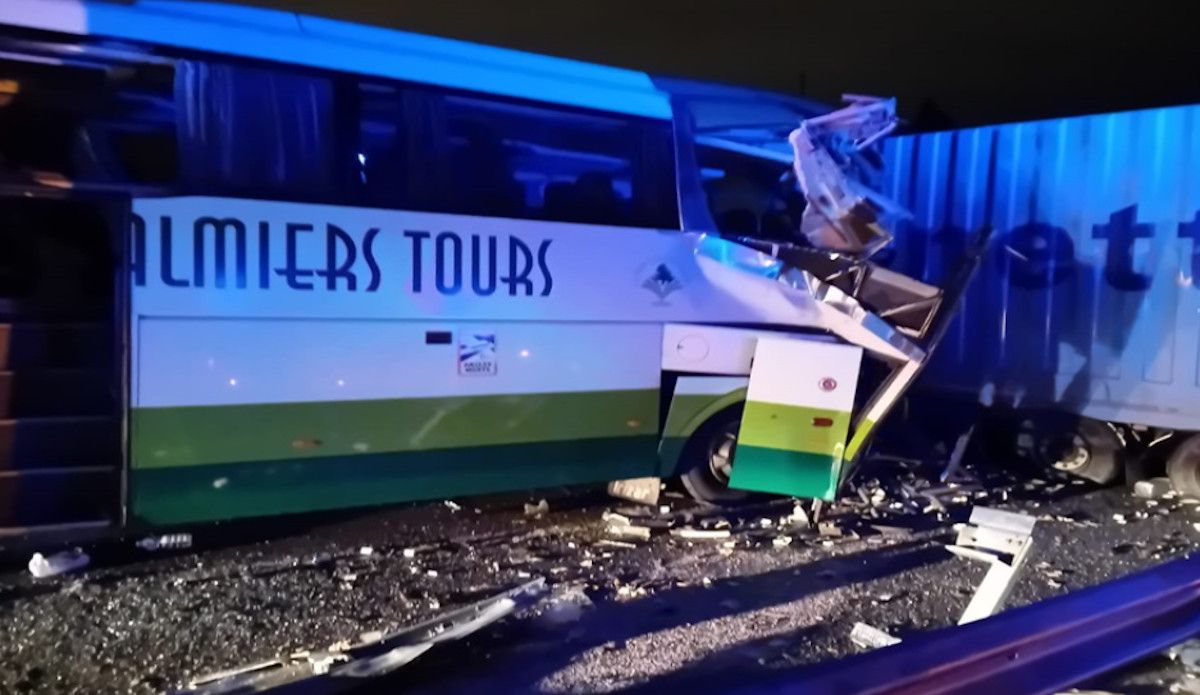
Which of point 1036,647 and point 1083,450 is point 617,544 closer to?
point 1036,647

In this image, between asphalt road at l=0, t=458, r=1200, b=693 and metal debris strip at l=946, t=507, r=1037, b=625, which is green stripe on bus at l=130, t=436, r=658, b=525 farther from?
metal debris strip at l=946, t=507, r=1037, b=625

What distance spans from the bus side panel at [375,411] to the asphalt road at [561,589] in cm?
A: 46

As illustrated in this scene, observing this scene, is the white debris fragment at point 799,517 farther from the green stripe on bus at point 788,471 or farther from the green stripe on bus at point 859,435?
the green stripe on bus at point 859,435

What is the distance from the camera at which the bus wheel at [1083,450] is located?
859cm

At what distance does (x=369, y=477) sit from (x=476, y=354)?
3.26ft

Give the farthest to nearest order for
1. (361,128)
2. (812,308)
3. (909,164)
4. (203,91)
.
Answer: (909,164), (812,308), (361,128), (203,91)

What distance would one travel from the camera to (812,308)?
287 inches

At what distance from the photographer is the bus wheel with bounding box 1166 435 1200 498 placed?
8047mm

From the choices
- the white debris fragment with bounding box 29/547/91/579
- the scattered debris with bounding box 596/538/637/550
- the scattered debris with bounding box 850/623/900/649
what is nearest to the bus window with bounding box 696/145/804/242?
the scattered debris with bounding box 596/538/637/550

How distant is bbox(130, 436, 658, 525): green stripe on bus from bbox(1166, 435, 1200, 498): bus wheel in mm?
4336

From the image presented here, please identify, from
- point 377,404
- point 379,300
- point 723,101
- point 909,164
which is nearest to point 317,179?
point 379,300

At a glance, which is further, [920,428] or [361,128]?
[920,428]

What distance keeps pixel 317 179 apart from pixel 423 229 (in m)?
0.68

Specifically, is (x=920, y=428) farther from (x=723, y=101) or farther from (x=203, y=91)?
→ (x=203, y=91)
